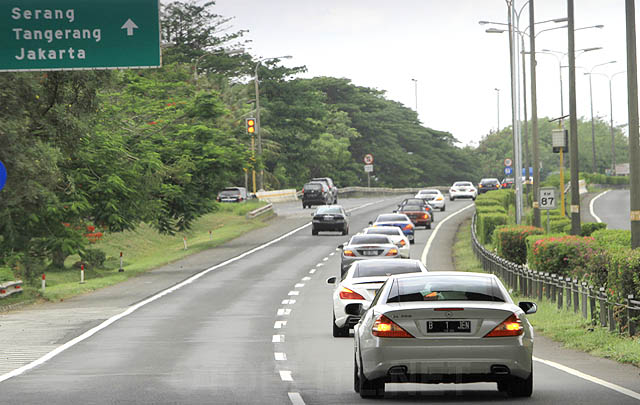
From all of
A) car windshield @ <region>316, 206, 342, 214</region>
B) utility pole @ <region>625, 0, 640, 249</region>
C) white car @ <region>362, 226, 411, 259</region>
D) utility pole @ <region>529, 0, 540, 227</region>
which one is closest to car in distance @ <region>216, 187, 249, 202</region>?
car windshield @ <region>316, 206, 342, 214</region>

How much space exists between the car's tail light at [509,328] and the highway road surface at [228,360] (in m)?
→ 0.74

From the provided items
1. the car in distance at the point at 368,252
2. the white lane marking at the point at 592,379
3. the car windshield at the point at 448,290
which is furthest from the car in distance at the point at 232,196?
the car windshield at the point at 448,290

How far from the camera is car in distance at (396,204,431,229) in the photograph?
64.6 metres

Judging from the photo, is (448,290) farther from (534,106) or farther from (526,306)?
(534,106)

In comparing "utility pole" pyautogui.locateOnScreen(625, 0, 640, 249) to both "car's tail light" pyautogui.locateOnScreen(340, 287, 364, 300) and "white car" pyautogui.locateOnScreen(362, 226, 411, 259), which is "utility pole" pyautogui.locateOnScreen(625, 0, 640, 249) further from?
"white car" pyautogui.locateOnScreen(362, 226, 411, 259)

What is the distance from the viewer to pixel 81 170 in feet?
140

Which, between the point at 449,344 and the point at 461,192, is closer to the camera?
the point at 449,344

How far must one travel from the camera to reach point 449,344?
11.6 metres

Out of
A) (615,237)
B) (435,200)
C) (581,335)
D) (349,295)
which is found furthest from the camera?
(435,200)

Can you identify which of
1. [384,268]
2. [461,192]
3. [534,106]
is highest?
[534,106]

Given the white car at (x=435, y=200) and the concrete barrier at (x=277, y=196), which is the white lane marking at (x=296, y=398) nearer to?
the white car at (x=435, y=200)

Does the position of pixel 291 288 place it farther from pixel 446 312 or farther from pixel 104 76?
pixel 446 312

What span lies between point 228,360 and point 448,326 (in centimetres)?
657

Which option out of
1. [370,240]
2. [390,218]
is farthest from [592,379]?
[390,218]
